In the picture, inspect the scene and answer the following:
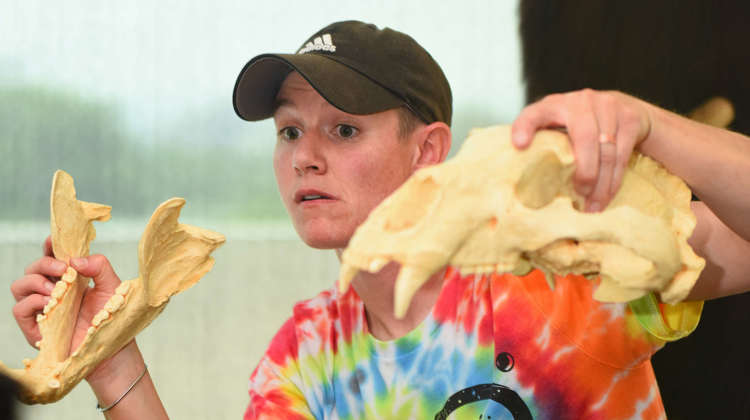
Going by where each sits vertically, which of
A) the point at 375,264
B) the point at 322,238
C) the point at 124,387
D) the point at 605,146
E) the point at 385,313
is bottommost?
the point at 124,387

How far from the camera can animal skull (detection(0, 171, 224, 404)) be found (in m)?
0.96

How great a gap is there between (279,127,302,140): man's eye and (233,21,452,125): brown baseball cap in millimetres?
71

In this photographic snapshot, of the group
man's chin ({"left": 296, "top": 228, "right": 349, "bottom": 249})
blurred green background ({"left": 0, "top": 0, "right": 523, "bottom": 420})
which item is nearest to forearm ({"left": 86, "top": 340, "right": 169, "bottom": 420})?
man's chin ({"left": 296, "top": 228, "right": 349, "bottom": 249})

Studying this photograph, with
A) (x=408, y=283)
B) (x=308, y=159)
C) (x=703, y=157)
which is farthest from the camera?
(x=308, y=159)

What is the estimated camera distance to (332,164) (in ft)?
3.56

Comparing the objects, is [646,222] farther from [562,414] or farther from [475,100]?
[475,100]

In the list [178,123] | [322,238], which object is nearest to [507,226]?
[322,238]

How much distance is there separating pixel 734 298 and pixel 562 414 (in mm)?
749

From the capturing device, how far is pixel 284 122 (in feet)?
3.80

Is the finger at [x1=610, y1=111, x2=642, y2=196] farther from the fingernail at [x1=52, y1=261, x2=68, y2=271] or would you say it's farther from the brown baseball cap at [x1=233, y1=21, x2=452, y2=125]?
the fingernail at [x1=52, y1=261, x2=68, y2=271]

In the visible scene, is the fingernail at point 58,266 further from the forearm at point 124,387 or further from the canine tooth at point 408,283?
the canine tooth at point 408,283

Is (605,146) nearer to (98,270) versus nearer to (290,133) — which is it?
(290,133)

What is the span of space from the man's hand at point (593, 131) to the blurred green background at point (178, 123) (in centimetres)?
153

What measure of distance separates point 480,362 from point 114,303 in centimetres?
54
